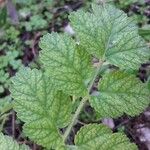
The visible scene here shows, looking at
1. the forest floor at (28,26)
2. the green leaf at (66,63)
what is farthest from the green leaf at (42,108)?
the forest floor at (28,26)

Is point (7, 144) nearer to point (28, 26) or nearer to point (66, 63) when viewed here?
point (66, 63)

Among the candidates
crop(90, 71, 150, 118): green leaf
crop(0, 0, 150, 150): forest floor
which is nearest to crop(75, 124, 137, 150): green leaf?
crop(90, 71, 150, 118): green leaf

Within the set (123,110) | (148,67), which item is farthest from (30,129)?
(148,67)

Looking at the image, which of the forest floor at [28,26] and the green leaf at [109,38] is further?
the forest floor at [28,26]

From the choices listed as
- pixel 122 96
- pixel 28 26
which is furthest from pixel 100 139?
pixel 28 26

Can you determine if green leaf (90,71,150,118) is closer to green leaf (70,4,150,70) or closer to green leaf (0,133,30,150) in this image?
green leaf (70,4,150,70)

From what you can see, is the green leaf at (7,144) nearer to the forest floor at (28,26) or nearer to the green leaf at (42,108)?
the green leaf at (42,108)

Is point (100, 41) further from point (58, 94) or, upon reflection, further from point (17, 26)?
point (17, 26)

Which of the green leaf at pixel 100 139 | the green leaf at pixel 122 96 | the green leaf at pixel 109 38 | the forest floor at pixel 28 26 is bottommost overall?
the forest floor at pixel 28 26
